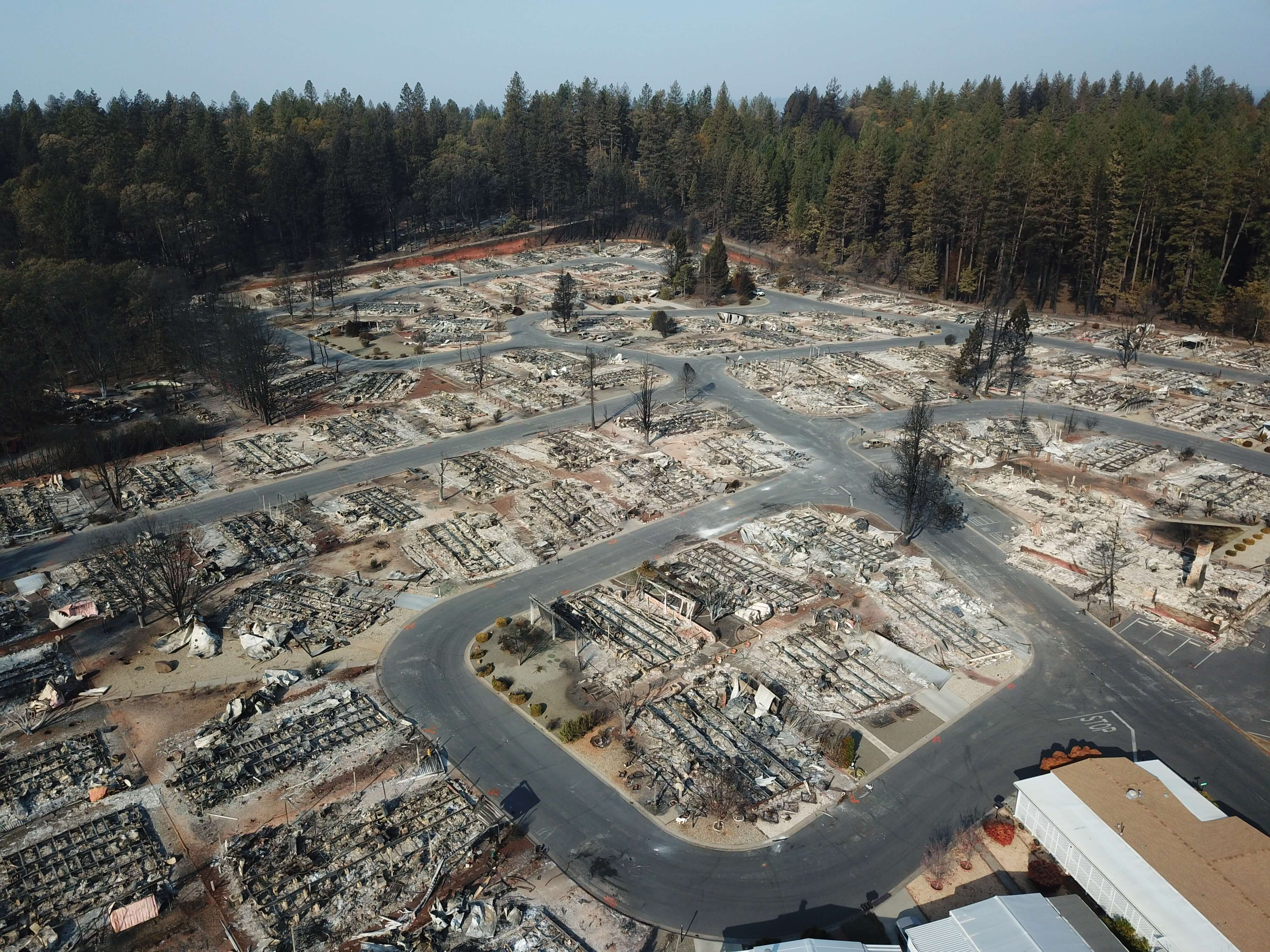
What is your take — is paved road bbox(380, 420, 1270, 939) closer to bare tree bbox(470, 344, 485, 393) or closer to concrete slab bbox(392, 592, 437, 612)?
concrete slab bbox(392, 592, 437, 612)

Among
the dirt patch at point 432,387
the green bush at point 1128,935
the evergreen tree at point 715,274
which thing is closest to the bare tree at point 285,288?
the dirt patch at point 432,387

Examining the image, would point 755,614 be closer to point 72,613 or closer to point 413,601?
point 413,601

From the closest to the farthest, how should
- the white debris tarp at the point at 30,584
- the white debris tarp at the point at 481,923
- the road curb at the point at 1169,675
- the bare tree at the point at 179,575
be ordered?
the white debris tarp at the point at 481,923 → the road curb at the point at 1169,675 → the bare tree at the point at 179,575 → the white debris tarp at the point at 30,584

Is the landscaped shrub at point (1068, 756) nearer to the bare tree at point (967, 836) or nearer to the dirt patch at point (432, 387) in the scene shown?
the bare tree at point (967, 836)

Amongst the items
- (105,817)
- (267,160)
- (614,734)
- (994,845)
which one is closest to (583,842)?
(614,734)

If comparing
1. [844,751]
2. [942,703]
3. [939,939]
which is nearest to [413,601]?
[844,751]

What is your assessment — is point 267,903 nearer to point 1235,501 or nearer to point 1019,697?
point 1019,697
